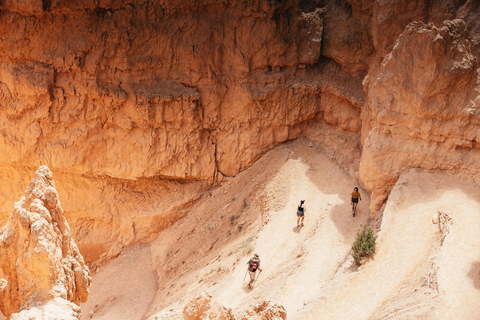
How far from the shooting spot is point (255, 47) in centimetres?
2216

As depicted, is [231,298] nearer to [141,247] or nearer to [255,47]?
[141,247]

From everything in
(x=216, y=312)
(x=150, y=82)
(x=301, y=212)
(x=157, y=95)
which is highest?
(x=150, y=82)

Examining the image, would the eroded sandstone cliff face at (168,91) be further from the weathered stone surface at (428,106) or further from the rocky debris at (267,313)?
the rocky debris at (267,313)

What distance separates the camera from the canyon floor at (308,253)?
1173 centimetres

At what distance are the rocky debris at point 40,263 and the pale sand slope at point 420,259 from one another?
6483 mm

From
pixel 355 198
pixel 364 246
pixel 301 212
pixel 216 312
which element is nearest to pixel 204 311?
pixel 216 312

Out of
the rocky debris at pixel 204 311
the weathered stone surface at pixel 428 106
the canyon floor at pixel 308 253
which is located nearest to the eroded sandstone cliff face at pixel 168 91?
the canyon floor at pixel 308 253

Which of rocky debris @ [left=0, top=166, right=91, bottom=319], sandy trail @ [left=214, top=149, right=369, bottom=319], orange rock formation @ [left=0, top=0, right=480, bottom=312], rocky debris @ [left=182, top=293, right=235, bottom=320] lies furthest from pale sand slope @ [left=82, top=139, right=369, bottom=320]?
rocky debris @ [left=0, top=166, right=91, bottom=319]

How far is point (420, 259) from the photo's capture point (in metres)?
12.5

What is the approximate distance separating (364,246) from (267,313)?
5168 mm

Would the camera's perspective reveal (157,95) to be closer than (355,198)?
No

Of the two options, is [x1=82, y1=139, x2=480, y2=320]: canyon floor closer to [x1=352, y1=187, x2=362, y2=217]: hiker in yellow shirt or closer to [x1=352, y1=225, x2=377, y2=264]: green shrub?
[x1=352, y1=225, x2=377, y2=264]: green shrub

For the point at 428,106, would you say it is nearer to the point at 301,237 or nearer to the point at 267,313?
the point at 301,237

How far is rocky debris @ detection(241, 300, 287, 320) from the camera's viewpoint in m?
9.48
